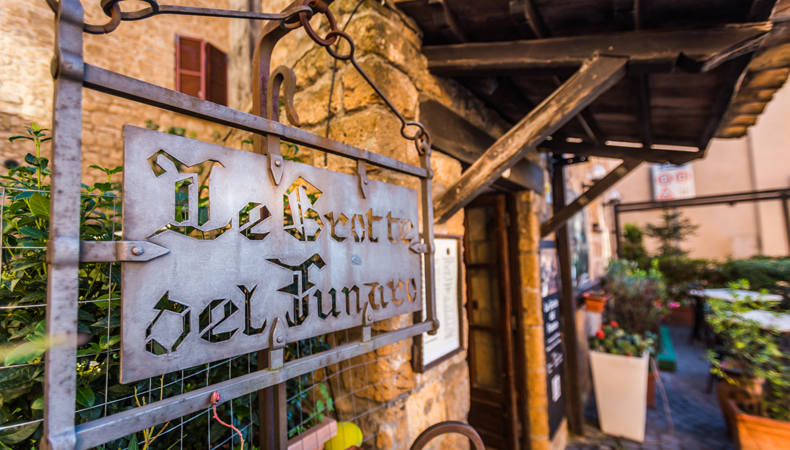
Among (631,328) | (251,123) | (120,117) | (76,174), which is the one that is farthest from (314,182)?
(631,328)

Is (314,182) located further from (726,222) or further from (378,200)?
(726,222)

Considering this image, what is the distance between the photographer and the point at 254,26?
2570mm

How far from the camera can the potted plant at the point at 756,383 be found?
243 centimetres

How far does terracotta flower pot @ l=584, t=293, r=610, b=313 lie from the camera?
3.85 meters

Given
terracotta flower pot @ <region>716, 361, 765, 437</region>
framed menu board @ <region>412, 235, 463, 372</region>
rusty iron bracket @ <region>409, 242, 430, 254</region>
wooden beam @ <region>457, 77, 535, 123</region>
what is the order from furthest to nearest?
terracotta flower pot @ <region>716, 361, 765, 437</region>
wooden beam @ <region>457, 77, 535, 123</region>
framed menu board @ <region>412, 235, 463, 372</region>
rusty iron bracket @ <region>409, 242, 430, 254</region>

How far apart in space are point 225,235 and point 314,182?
0.28 metres

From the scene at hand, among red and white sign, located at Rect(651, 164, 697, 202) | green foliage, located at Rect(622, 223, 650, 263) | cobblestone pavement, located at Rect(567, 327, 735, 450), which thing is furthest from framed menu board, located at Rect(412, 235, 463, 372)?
red and white sign, located at Rect(651, 164, 697, 202)

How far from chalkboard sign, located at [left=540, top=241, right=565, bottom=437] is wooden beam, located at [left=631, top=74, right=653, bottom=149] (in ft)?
3.65

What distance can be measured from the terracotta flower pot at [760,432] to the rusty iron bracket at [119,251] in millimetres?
3924

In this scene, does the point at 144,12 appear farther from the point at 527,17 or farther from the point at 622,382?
the point at 622,382

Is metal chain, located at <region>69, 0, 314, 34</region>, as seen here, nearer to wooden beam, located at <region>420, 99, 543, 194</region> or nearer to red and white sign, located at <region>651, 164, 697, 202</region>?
wooden beam, located at <region>420, 99, 543, 194</region>

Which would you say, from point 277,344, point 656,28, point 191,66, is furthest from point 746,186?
point 191,66

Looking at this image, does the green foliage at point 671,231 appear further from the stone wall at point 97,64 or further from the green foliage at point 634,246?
the stone wall at point 97,64

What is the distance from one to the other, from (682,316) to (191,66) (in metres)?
10.7
